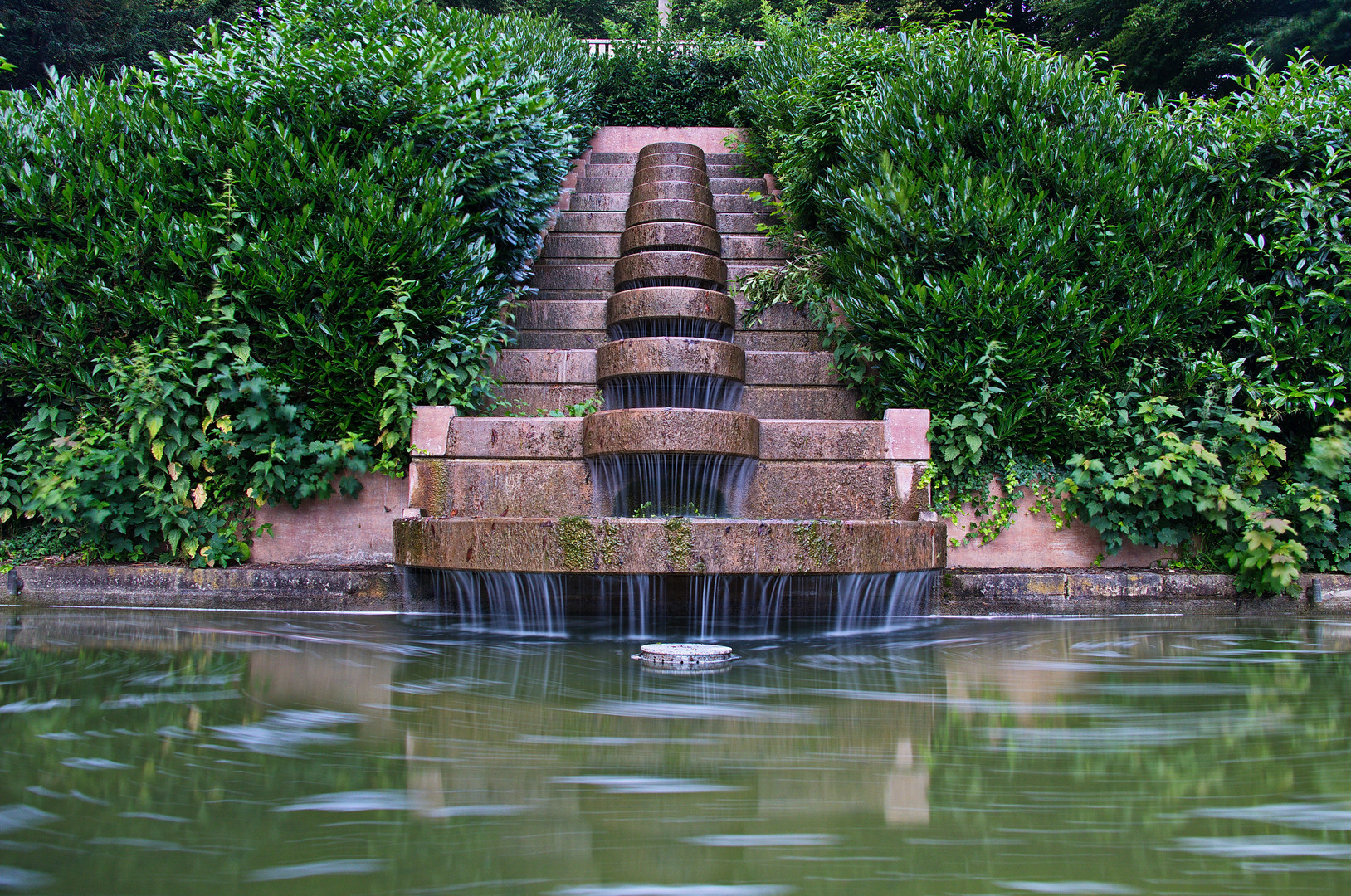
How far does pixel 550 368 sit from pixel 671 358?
1072 millimetres

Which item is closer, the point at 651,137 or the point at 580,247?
the point at 580,247

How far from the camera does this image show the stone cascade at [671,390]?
4.62 meters

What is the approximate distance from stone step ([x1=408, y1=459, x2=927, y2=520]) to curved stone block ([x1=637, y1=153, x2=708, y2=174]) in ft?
18.5

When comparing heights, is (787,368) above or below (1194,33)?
below

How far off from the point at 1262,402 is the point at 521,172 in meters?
5.20

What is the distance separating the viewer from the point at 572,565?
13.4 ft

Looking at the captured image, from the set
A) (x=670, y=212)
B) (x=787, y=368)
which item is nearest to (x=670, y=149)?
(x=670, y=212)

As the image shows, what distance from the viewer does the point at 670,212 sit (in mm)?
7844

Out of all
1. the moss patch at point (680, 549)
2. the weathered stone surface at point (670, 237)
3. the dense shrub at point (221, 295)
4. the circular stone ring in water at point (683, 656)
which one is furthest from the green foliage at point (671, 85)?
the circular stone ring in water at point (683, 656)

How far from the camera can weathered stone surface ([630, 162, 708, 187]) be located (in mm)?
8977

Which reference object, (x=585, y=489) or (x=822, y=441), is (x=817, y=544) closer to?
(x=822, y=441)

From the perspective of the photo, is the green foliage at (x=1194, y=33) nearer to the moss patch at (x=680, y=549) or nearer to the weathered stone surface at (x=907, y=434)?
the weathered stone surface at (x=907, y=434)

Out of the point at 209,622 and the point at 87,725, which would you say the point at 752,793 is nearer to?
the point at 87,725

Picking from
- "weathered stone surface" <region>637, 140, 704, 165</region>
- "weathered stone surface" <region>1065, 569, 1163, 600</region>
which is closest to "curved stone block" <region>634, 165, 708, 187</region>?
"weathered stone surface" <region>637, 140, 704, 165</region>
